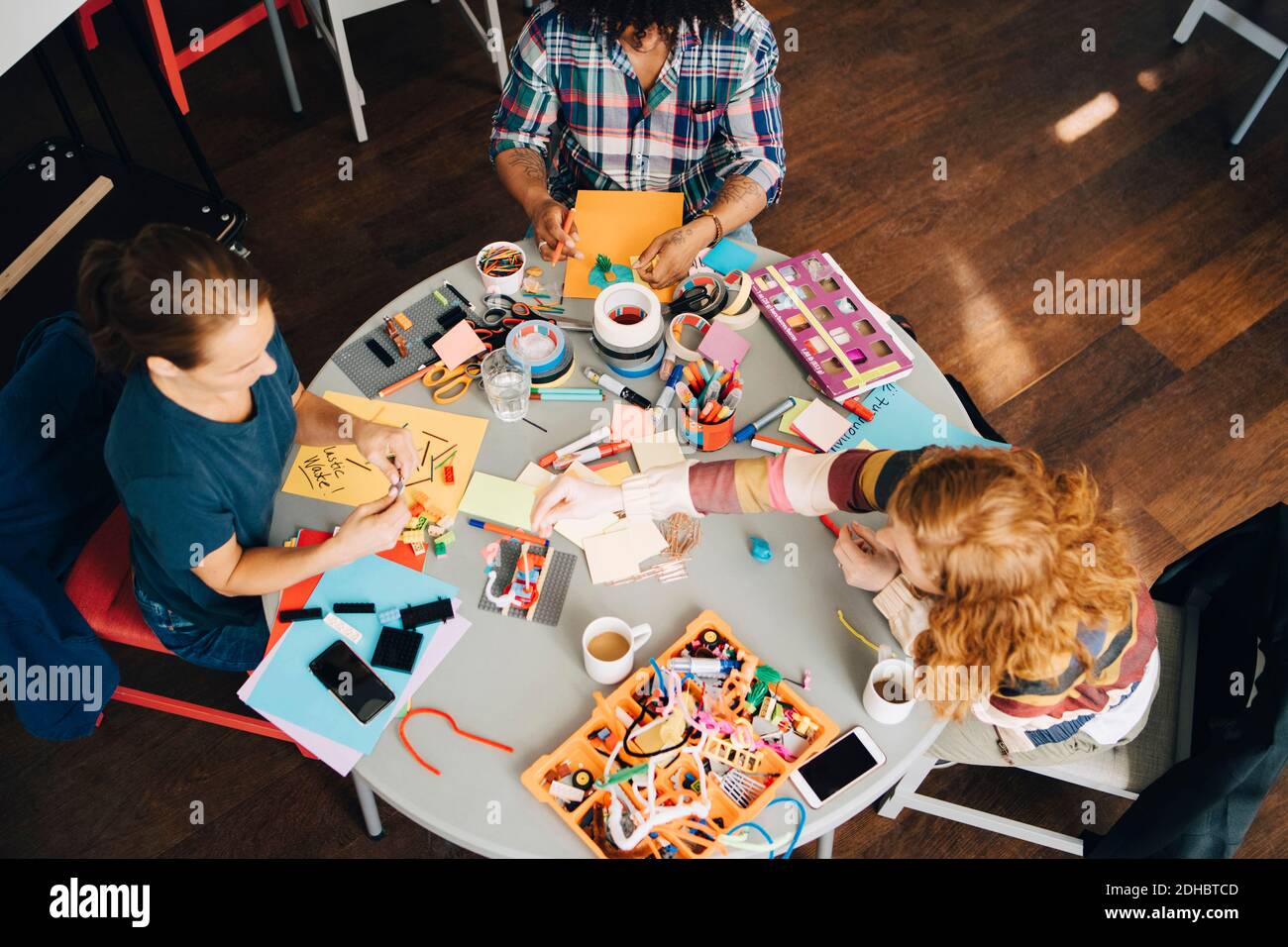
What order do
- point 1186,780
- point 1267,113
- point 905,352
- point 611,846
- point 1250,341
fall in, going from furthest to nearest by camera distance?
1. point 1267,113
2. point 1250,341
3. point 905,352
4. point 1186,780
5. point 611,846

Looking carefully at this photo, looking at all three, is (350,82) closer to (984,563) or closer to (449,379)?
(449,379)

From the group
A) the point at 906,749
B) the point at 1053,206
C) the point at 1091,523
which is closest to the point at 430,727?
the point at 906,749

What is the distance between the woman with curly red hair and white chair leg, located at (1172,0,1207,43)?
282 centimetres

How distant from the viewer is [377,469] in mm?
1599

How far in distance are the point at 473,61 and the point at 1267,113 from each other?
8.86 ft

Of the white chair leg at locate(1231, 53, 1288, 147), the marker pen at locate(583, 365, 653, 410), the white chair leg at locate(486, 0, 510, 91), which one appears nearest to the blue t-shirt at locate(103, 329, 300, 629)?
the marker pen at locate(583, 365, 653, 410)

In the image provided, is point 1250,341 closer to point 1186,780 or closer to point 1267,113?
point 1267,113

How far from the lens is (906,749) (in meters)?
1.39

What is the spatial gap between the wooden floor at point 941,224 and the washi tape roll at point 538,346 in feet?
3.45

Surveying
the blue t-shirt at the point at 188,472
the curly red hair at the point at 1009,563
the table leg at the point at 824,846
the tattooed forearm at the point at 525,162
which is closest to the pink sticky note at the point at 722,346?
the curly red hair at the point at 1009,563

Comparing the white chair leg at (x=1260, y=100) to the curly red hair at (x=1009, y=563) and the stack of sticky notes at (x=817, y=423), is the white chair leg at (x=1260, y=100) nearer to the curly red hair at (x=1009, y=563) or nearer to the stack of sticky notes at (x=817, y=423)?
the stack of sticky notes at (x=817, y=423)

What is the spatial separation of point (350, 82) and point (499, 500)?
6.52 ft

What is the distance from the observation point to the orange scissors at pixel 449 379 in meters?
1.68

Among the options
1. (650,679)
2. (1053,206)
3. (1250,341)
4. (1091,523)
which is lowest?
(1250,341)
